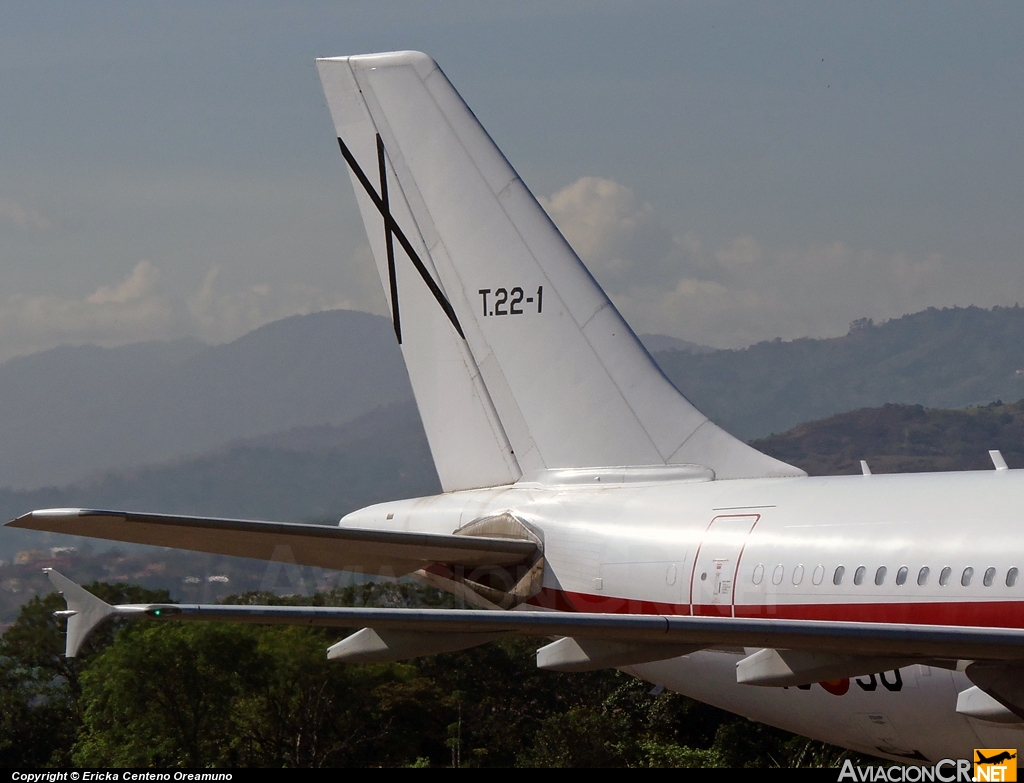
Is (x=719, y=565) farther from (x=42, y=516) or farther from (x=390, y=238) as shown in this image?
(x=390, y=238)

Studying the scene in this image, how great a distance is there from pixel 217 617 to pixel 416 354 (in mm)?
10387

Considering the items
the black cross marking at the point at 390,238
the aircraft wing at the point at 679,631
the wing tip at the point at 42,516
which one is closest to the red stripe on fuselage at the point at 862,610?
the aircraft wing at the point at 679,631

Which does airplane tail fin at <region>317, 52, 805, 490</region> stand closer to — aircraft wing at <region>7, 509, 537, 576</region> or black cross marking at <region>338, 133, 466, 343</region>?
black cross marking at <region>338, 133, 466, 343</region>

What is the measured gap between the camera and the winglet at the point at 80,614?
24.0 feet

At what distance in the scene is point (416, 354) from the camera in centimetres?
1811

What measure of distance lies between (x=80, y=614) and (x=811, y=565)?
7.00m

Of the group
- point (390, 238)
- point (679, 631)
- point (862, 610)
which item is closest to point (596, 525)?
point (862, 610)

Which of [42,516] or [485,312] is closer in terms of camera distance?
[42,516]

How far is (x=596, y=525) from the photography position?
1453 centimetres

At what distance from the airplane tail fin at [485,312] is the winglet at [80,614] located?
8.94 m

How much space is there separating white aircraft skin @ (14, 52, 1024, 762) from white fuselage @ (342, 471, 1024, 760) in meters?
0.03

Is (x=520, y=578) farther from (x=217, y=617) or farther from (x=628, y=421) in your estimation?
(x=217, y=617)

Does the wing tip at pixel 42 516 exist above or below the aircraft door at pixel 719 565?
above

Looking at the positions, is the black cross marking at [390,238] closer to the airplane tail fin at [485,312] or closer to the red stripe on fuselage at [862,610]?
the airplane tail fin at [485,312]
